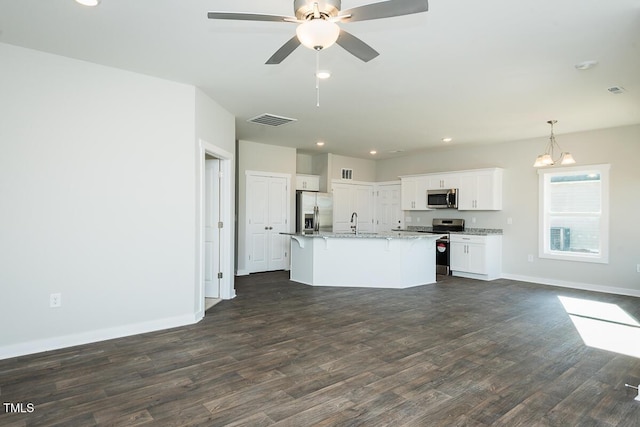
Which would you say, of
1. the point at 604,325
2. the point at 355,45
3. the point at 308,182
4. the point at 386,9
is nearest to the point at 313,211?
the point at 308,182

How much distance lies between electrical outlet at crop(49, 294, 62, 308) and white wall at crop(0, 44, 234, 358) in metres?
0.04

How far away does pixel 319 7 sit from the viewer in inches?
78.6

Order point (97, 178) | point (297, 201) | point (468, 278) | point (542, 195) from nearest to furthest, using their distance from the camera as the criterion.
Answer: point (97, 178)
point (542, 195)
point (468, 278)
point (297, 201)

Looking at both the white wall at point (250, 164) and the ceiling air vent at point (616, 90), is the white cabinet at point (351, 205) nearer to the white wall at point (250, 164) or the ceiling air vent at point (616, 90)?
the white wall at point (250, 164)

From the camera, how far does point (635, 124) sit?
5.63m

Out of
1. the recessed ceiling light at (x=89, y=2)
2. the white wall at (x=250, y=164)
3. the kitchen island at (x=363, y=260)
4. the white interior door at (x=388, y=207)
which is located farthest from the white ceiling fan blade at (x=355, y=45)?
the white interior door at (x=388, y=207)

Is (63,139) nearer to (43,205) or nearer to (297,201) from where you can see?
(43,205)

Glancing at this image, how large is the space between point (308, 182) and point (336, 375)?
20.1 feet

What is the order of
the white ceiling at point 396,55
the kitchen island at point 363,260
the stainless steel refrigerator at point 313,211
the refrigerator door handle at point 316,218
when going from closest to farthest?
the white ceiling at point 396,55, the kitchen island at point 363,260, the stainless steel refrigerator at point 313,211, the refrigerator door handle at point 316,218

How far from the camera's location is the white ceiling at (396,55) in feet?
8.59

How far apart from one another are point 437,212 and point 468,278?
1.73 metres

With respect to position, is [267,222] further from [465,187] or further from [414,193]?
[465,187]

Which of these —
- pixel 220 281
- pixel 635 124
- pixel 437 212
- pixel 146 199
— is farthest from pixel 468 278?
pixel 146 199

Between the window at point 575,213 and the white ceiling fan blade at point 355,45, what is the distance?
5.52 m
